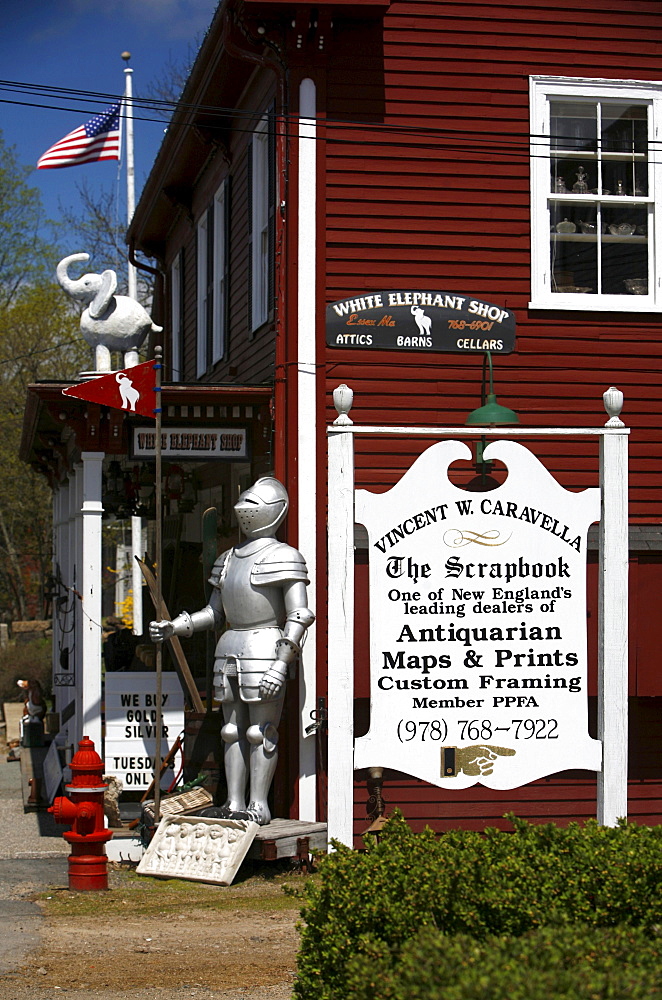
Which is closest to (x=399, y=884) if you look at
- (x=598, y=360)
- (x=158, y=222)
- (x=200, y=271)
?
(x=598, y=360)

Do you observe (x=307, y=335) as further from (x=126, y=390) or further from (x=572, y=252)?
(x=572, y=252)

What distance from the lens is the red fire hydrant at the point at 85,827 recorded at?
27.5 ft

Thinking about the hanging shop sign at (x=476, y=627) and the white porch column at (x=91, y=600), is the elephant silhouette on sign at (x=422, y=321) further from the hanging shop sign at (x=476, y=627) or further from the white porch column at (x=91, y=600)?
the hanging shop sign at (x=476, y=627)

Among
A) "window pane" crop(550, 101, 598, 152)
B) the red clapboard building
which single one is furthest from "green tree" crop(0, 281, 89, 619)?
"window pane" crop(550, 101, 598, 152)

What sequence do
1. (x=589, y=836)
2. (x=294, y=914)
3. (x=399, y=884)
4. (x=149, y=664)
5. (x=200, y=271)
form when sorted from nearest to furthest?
(x=399, y=884)
(x=589, y=836)
(x=294, y=914)
(x=149, y=664)
(x=200, y=271)

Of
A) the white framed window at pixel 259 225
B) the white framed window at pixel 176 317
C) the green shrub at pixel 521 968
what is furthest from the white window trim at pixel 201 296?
the green shrub at pixel 521 968

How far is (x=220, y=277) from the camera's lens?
14.1 metres

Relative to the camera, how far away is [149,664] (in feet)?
37.7

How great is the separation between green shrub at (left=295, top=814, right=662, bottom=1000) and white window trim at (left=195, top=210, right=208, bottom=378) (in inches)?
442

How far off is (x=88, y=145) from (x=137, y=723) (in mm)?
8831

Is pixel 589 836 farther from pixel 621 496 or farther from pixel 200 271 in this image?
pixel 200 271

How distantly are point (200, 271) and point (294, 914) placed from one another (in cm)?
962

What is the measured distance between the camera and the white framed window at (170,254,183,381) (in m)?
18.0

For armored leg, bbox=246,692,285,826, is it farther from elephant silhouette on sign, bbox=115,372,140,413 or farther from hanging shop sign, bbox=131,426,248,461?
elephant silhouette on sign, bbox=115,372,140,413
